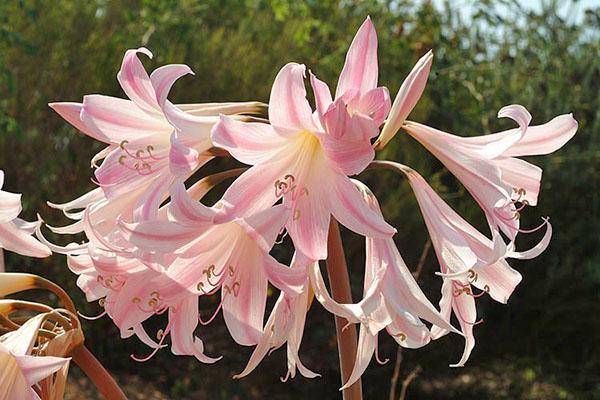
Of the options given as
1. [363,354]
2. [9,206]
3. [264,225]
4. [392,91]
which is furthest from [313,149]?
[392,91]

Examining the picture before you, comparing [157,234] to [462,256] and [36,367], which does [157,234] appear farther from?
[462,256]

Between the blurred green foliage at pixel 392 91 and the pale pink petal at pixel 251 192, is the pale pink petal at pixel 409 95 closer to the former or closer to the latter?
the pale pink petal at pixel 251 192

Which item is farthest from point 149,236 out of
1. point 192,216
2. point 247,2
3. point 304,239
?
point 247,2

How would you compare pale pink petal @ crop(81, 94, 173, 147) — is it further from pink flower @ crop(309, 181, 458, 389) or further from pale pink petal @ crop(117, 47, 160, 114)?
pink flower @ crop(309, 181, 458, 389)

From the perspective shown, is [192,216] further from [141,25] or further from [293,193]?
[141,25]

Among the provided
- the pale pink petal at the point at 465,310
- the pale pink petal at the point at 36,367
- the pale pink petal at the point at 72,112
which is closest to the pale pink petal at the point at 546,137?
the pale pink petal at the point at 465,310
